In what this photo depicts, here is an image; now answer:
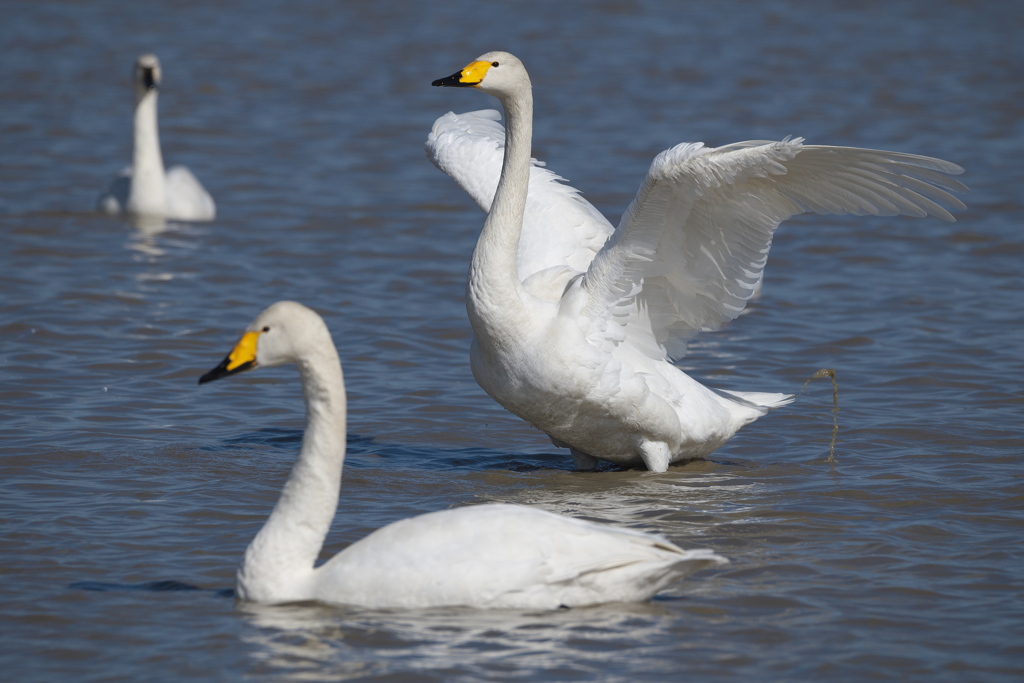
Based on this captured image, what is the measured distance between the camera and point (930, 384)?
30.6 ft

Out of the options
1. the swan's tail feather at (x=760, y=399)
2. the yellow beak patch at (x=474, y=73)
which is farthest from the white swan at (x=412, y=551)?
the swan's tail feather at (x=760, y=399)

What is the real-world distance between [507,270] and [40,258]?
668 cm

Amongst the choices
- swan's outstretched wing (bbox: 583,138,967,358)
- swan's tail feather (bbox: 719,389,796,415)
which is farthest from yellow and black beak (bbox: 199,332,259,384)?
swan's tail feather (bbox: 719,389,796,415)

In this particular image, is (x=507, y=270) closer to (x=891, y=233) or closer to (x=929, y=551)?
(x=929, y=551)

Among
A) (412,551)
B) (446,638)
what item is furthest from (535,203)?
(446,638)

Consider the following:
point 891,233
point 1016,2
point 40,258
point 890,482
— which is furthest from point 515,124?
point 1016,2

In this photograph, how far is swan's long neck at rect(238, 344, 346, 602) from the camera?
537cm

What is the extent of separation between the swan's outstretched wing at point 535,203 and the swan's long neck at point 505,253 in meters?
0.86

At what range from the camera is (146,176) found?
1446 centimetres

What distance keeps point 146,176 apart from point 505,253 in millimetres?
8373

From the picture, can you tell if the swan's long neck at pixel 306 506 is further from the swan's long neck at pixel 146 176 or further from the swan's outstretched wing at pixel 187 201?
the swan's long neck at pixel 146 176

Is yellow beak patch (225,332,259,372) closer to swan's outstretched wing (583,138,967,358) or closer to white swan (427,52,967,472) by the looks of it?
white swan (427,52,967,472)

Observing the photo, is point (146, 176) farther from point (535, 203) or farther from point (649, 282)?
point (649, 282)

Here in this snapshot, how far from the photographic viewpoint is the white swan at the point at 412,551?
524 cm
